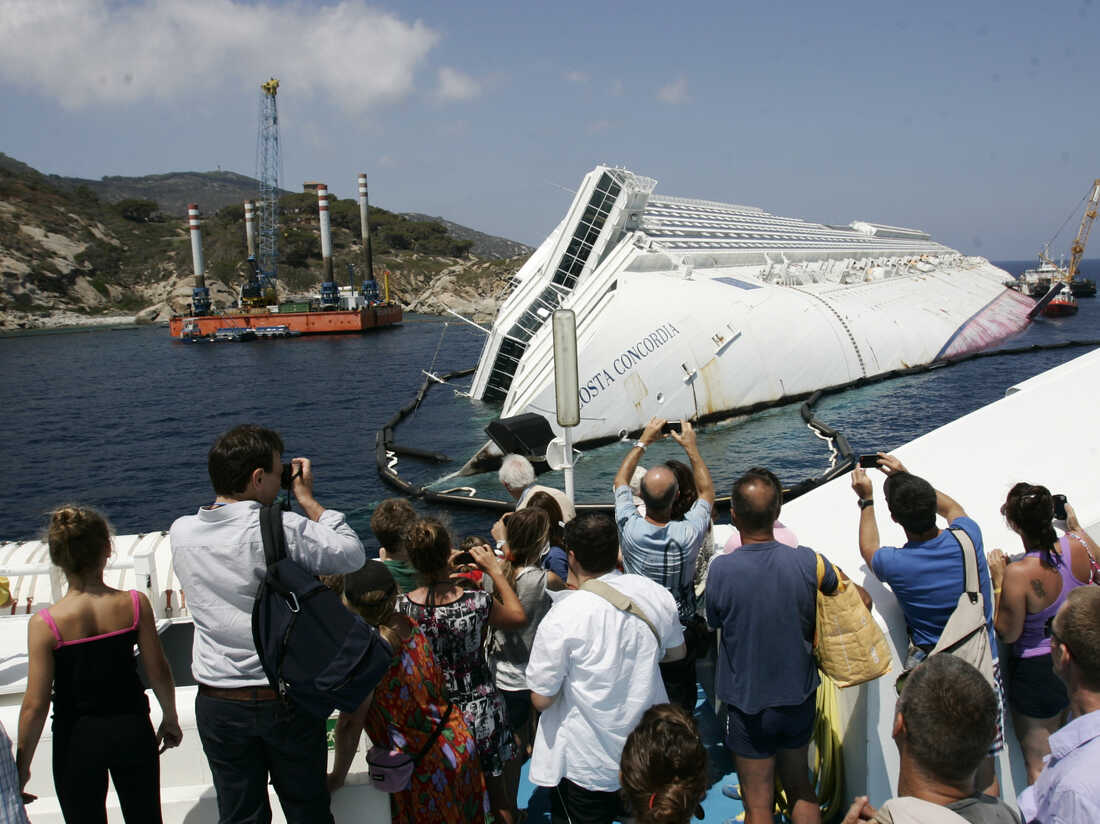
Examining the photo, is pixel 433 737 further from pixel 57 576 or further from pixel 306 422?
pixel 306 422

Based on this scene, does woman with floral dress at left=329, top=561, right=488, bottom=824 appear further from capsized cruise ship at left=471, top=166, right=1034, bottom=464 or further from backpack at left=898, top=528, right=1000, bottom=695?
capsized cruise ship at left=471, top=166, right=1034, bottom=464

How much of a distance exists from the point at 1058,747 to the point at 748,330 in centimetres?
2608

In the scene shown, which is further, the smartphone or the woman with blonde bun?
the smartphone

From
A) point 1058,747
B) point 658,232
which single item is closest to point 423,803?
point 1058,747

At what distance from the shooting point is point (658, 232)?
1404 inches

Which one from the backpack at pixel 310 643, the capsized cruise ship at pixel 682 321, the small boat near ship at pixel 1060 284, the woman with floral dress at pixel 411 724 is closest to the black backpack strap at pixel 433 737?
the woman with floral dress at pixel 411 724

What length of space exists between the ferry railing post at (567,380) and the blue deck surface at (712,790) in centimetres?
253

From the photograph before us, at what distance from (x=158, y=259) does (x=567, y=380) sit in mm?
127821

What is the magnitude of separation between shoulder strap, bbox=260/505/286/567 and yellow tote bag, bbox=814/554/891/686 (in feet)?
7.83

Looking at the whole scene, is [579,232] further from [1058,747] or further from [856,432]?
[1058,747]

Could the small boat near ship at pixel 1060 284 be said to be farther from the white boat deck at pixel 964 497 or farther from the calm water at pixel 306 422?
the white boat deck at pixel 964 497

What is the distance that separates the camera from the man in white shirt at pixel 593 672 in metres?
3.50

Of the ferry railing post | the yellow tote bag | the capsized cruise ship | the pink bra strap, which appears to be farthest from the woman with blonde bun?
the capsized cruise ship

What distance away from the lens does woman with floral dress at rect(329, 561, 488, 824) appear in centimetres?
362
